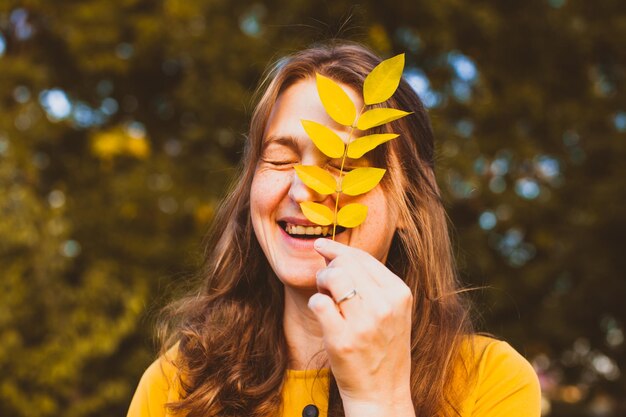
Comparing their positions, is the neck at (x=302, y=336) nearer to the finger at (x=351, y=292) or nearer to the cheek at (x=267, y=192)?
the cheek at (x=267, y=192)

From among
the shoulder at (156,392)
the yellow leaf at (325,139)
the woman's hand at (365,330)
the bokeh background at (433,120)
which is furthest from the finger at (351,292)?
the bokeh background at (433,120)

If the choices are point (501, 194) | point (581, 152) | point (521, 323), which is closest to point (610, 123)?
point (581, 152)

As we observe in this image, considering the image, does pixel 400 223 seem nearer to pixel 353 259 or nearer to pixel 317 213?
pixel 317 213

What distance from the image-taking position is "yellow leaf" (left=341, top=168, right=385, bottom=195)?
1797 millimetres

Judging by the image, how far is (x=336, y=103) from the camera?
1816mm

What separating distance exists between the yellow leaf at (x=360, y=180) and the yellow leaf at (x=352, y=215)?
4 centimetres

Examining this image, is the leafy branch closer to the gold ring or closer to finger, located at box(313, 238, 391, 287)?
finger, located at box(313, 238, 391, 287)

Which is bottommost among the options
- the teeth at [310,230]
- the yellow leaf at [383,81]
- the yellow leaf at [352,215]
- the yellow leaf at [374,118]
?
the teeth at [310,230]

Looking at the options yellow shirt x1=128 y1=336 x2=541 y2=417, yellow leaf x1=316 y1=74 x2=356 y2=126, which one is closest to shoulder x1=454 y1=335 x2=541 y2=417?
yellow shirt x1=128 y1=336 x2=541 y2=417

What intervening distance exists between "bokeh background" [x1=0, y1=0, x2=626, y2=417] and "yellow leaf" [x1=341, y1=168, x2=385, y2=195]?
6.16 metres

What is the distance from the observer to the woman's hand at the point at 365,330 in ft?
5.08

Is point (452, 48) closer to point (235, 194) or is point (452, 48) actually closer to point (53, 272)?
point (53, 272)

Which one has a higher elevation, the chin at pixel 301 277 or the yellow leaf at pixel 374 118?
the yellow leaf at pixel 374 118

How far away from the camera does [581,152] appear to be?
10.5 m
